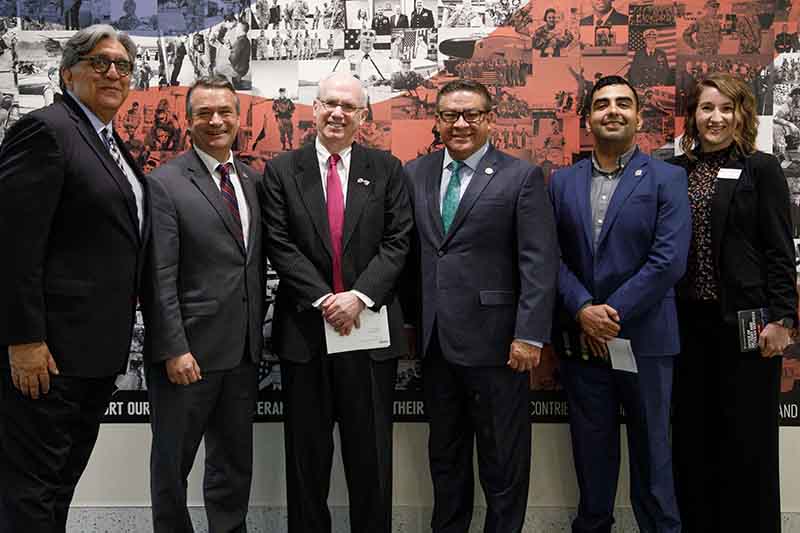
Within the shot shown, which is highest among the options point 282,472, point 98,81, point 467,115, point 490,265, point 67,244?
point 98,81

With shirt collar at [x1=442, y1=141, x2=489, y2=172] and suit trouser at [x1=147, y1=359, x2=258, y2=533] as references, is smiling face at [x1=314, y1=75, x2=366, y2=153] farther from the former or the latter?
suit trouser at [x1=147, y1=359, x2=258, y2=533]

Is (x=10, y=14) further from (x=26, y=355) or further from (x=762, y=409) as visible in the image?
(x=762, y=409)

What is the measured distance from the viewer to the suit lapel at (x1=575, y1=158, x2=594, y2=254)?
2.99m

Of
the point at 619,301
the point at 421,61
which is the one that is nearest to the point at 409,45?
the point at 421,61

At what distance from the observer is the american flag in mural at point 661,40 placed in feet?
11.0

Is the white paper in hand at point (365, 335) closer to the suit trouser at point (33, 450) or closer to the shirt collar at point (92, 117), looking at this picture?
the suit trouser at point (33, 450)

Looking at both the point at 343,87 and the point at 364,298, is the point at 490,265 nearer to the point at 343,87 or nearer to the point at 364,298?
the point at 364,298

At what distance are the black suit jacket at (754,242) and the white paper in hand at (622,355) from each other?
44 cm

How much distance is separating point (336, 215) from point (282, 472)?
1416 millimetres

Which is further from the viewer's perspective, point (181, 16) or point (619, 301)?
point (181, 16)

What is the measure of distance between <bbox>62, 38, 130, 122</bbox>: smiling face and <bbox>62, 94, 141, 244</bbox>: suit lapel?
0.16ft

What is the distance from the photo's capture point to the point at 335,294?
9.21 ft

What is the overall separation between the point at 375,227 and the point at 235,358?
30.5 inches

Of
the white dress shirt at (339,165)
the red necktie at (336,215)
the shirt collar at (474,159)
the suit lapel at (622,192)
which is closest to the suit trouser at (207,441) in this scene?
the red necktie at (336,215)
